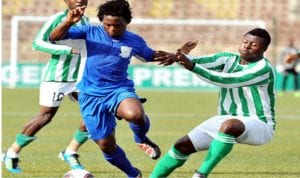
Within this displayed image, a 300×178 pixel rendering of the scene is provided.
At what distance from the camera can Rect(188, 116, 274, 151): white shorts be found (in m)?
8.66

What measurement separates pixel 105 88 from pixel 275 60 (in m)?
24.9

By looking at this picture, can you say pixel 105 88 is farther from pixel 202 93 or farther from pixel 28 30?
pixel 28 30

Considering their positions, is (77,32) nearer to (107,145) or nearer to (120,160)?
(107,145)

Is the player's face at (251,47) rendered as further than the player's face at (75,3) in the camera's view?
No

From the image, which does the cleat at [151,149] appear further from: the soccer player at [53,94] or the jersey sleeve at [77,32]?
the jersey sleeve at [77,32]

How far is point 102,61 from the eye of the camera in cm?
911

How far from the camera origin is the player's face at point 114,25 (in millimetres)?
9078

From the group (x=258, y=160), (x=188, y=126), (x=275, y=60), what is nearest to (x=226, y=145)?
(x=258, y=160)

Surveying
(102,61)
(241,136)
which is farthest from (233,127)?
(102,61)

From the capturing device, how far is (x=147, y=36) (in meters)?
36.3

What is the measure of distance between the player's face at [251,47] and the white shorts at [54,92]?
9.95 ft

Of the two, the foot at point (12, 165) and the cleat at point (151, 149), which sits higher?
the cleat at point (151, 149)

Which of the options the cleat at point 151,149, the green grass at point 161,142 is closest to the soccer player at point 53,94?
the green grass at point 161,142

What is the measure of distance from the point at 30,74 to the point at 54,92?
68.0ft
